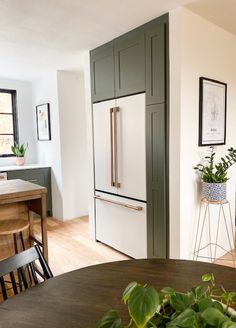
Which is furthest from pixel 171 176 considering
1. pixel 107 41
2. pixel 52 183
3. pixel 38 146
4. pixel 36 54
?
pixel 38 146

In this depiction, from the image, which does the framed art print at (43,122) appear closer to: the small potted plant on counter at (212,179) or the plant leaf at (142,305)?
the small potted plant on counter at (212,179)

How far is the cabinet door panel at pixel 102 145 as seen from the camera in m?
3.03

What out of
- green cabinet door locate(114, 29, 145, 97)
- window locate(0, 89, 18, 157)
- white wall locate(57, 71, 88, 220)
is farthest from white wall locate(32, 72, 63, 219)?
green cabinet door locate(114, 29, 145, 97)

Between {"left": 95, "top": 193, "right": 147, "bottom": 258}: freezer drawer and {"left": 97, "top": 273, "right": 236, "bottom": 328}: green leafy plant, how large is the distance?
1.99 meters

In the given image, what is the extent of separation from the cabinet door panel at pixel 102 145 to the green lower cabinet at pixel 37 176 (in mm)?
1479

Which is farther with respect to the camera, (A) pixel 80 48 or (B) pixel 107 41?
(A) pixel 80 48

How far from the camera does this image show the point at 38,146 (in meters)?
4.87

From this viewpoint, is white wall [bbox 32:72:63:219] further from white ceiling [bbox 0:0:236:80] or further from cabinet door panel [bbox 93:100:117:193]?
cabinet door panel [bbox 93:100:117:193]

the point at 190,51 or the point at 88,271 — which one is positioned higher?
the point at 190,51

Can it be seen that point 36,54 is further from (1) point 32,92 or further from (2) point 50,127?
(1) point 32,92

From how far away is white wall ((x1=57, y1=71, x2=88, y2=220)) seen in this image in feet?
13.8

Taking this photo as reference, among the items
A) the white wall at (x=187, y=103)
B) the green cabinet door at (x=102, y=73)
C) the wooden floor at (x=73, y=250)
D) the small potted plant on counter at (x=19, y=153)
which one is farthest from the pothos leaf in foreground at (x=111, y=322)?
the small potted plant on counter at (x=19, y=153)

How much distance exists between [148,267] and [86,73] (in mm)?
2695

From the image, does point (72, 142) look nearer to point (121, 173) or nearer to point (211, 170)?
point (121, 173)
